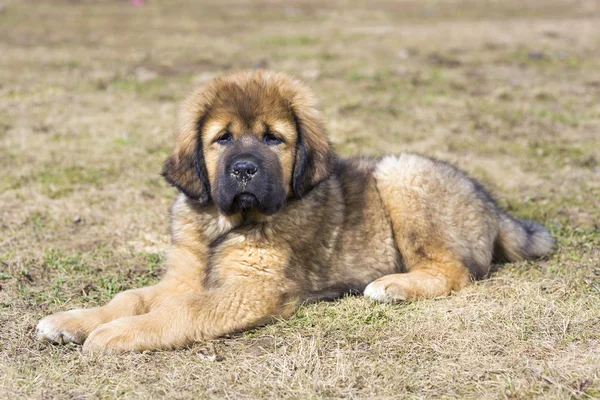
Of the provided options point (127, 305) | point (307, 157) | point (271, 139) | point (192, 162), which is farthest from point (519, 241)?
point (127, 305)

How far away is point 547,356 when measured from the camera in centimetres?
333

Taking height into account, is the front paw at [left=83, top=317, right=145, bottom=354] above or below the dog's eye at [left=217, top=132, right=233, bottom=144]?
below

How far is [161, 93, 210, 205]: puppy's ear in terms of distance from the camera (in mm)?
3924

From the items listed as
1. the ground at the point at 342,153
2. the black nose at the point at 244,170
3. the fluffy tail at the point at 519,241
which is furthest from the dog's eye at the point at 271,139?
the fluffy tail at the point at 519,241

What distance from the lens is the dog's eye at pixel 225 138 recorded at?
3850 mm

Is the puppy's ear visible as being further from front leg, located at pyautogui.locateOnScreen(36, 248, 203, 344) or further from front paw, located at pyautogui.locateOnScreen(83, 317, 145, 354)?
front paw, located at pyautogui.locateOnScreen(83, 317, 145, 354)

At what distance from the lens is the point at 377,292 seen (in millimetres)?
4082

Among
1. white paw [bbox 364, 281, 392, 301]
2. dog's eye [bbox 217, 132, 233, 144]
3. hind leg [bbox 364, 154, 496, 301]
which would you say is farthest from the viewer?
hind leg [bbox 364, 154, 496, 301]

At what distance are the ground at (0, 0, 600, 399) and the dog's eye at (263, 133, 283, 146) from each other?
1.00 metres

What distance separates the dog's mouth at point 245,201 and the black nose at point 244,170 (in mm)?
95

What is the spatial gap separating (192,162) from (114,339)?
44.0 inches

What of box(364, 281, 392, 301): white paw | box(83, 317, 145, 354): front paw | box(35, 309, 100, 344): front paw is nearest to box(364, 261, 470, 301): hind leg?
box(364, 281, 392, 301): white paw

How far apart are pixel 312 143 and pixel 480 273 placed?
1.51m

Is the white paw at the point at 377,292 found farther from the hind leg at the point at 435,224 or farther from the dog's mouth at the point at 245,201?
the dog's mouth at the point at 245,201
